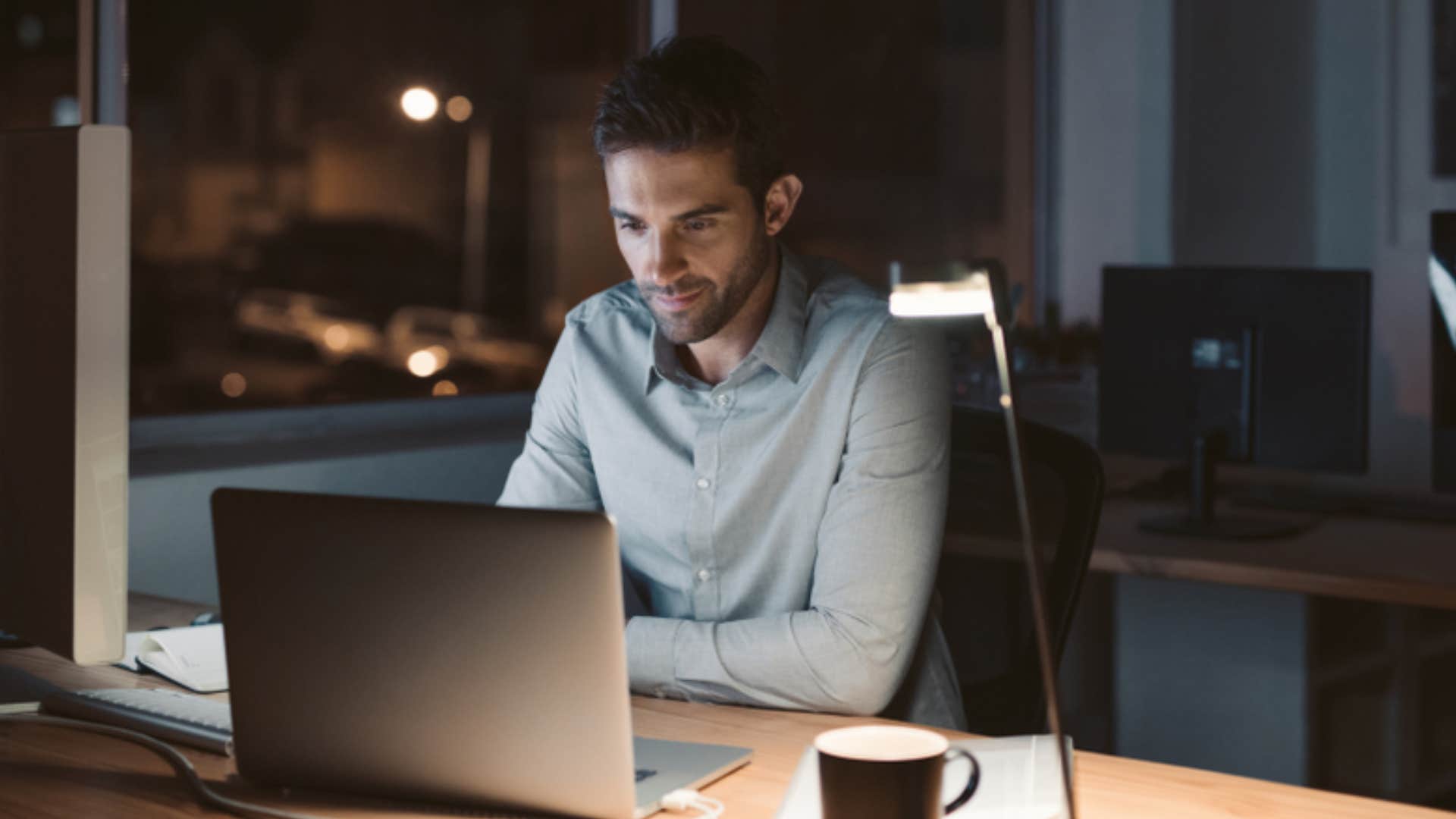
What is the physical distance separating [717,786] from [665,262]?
703 mm

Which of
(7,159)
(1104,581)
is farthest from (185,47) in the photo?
(1104,581)

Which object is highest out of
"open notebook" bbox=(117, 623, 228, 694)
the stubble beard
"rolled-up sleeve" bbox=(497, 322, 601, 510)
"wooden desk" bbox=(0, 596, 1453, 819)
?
the stubble beard

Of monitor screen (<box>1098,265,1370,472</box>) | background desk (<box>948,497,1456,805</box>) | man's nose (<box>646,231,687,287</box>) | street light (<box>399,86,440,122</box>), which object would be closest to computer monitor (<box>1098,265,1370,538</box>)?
monitor screen (<box>1098,265,1370,472</box>)

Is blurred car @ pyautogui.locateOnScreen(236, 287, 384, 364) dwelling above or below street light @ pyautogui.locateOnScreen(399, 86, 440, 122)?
below

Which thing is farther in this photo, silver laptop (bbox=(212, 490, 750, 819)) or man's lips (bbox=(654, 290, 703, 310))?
man's lips (bbox=(654, 290, 703, 310))

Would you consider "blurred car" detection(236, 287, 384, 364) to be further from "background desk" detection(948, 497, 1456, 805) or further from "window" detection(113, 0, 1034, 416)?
"background desk" detection(948, 497, 1456, 805)

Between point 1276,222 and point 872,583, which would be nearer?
point 872,583

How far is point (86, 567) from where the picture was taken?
124 centimetres

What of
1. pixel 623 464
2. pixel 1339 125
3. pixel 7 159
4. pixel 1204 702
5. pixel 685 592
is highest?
pixel 1339 125

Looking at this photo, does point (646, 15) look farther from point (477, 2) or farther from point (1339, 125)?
point (1339, 125)

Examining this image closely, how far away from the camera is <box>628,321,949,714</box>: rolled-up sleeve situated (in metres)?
1.47

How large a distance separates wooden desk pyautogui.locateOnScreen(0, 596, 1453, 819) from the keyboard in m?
0.02

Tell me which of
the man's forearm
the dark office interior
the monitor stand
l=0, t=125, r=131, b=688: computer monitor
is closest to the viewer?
l=0, t=125, r=131, b=688: computer monitor

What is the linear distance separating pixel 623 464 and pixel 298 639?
74 centimetres
